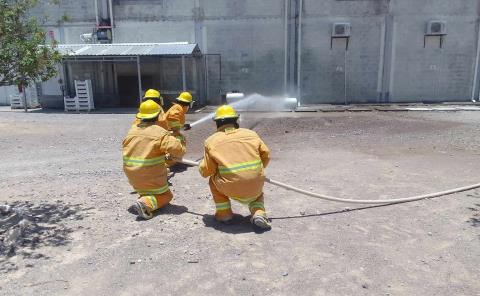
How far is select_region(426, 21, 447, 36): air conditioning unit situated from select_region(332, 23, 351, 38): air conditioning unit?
3.67 m

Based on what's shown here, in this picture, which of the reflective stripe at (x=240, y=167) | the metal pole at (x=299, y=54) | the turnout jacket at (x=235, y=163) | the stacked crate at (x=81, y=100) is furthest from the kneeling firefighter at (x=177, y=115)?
the metal pole at (x=299, y=54)

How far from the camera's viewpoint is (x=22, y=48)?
4016mm

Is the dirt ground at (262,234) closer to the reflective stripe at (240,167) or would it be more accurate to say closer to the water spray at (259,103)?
the reflective stripe at (240,167)

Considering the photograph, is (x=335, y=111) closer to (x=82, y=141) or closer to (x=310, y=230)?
(x=82, y=141)

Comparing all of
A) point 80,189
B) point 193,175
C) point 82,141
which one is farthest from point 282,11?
point 80,189

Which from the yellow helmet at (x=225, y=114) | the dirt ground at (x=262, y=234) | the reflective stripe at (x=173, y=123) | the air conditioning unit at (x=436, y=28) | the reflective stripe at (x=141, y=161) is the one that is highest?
the air conditioning unit at (x=436, y=28)

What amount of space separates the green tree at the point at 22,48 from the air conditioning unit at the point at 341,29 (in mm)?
15827

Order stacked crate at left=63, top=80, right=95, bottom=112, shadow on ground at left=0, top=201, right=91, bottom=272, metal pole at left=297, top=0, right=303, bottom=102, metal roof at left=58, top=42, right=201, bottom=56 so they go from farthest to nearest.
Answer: metal pole at left=297, top=0, right=303, bottom=102, stacked crate at left=63, top=80, right=95, bottom=112, metal roof at left=58, top=42, right=201, bottom=56, shadow on ground at left=0, top=201, right=91, bottom=272

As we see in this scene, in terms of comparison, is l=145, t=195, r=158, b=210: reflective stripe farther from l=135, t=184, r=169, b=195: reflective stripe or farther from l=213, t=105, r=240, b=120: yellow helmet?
l=213, t=105, r=240, b=120: yellow helmet

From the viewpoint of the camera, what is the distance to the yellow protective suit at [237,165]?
420 cm

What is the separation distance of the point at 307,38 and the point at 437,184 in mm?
14041

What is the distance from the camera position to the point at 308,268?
3.58m

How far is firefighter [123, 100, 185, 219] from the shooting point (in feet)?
15.2

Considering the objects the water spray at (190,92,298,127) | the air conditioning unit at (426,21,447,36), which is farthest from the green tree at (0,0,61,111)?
the air conditioning unit at (426,21,447,36)
